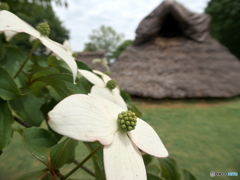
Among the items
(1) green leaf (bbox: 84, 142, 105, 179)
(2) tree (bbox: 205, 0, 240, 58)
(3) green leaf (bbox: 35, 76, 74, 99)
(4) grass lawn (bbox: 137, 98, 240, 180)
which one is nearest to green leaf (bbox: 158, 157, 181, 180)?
(1) green leaf (bbox: 84, 142, 105, 179)

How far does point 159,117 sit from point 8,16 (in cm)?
229

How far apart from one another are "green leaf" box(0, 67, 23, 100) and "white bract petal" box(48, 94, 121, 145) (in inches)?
6.4

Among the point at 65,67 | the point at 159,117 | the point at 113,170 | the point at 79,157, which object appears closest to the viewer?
the point at 113,170

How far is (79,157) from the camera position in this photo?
1180mm

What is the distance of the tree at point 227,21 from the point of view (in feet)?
21.0

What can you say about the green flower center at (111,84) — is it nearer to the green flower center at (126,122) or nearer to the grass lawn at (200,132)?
the green flower center at (126,122)

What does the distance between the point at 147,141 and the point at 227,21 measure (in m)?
8.06

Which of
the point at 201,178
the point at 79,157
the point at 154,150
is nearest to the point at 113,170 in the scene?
the point at 154,150

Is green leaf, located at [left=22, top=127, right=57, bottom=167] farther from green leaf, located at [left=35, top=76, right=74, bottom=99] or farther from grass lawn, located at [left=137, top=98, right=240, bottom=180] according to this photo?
grass lawn, located at [left=137, top=98, right=240, bottom=180]

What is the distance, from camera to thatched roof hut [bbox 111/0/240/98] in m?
3.20

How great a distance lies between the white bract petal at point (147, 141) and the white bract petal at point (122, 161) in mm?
11

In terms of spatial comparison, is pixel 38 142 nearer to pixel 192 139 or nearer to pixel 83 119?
pixel 83 119

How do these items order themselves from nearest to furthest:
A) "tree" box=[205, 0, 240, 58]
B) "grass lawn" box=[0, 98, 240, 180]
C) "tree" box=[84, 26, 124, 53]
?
"grass lawn" box=[0, 98, 240, 180], "tree" box=[205, 0, 240, 58], "tree" box=[84, 26, 124, 53]

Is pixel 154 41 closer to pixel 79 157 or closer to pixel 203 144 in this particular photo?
pixel 203 144
